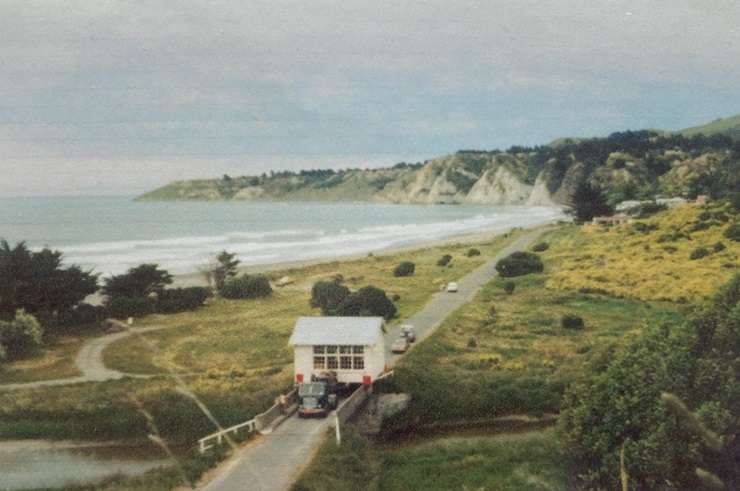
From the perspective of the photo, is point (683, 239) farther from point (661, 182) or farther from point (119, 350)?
point (661, 182)

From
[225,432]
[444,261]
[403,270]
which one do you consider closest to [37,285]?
[225,432]

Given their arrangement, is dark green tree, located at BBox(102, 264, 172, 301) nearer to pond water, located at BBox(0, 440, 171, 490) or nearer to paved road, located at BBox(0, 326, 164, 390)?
paved road, located at BBox(0, 326, 164, 390)

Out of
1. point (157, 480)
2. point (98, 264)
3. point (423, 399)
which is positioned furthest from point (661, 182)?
point (157, 480)

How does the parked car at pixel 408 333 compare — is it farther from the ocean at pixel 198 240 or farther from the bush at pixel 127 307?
the ocean at pixel 198 240

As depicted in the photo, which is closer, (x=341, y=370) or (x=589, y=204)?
(x=341, y=370)

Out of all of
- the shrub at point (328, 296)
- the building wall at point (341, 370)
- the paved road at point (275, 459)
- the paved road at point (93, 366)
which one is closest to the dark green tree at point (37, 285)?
the paved road at point (93, 366)

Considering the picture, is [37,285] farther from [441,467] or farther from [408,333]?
[441,467]

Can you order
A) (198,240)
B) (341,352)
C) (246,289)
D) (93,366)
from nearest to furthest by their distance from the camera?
(341,352) → (93,366) → (246,289) → (198,240)
